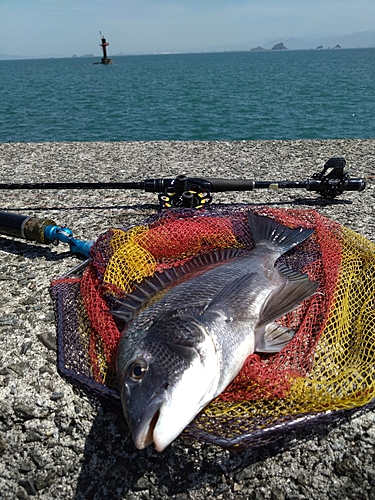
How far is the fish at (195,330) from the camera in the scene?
2037 mm

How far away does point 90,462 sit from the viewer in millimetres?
2314

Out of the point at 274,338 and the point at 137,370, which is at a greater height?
the point at 137,370

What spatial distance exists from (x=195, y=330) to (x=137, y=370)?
0.43m

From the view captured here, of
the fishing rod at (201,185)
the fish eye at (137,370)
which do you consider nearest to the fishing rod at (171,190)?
the fishing rod at (201,185)

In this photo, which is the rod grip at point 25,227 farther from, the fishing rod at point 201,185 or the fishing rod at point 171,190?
the fishing rod at point 201,185

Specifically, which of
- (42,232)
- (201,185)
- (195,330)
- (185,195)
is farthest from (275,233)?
(42,232)

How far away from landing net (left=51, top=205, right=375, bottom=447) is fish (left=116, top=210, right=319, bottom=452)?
0.45 feet

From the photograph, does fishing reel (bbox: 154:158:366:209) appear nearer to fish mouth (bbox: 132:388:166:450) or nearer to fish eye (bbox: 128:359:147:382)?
fish eye (bbox: 128:359:147:382)

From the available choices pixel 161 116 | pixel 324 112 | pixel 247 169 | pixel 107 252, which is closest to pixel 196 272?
pixel 107 252

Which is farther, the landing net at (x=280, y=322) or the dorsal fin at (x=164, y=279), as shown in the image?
the dorsal fin at (x=164, y=279)

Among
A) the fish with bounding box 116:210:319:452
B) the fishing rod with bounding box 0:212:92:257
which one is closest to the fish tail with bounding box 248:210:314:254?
the fish with bounding box 116:210:319:452

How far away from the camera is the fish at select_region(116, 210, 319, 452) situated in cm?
204

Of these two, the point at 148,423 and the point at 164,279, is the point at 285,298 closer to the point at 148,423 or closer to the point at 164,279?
the point at 164,279

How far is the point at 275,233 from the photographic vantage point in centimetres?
383
